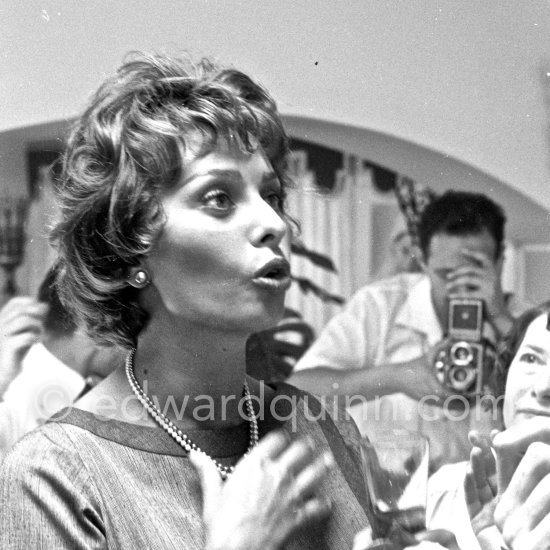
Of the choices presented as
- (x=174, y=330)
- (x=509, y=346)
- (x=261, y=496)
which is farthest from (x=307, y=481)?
(x=509, y=346)

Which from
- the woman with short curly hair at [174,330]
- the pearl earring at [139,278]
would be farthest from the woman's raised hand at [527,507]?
the pearl earring at [139,278]

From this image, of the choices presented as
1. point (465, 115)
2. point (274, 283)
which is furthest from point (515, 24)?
point (274, 283)

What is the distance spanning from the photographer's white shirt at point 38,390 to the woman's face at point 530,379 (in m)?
0.53

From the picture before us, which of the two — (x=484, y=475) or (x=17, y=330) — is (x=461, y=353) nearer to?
(x=484, y=475)

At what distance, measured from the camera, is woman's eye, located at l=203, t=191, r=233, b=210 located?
2.04 feet

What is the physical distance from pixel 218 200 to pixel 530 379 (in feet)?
1.61

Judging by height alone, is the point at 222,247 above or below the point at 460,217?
below

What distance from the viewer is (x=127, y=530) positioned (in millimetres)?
576

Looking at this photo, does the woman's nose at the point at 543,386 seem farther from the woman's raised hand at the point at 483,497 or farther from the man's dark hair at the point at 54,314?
the man's dark hair at the point at 54,314

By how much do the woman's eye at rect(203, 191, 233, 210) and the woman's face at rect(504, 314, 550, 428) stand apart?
454 mm

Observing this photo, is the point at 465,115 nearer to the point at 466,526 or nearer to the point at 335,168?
the point at 335,168

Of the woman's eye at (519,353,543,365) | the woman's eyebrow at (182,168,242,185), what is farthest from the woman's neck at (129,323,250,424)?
the woman's eye at (519,353,543,365)

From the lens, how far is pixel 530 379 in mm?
948

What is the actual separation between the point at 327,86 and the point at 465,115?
0.59 feet
